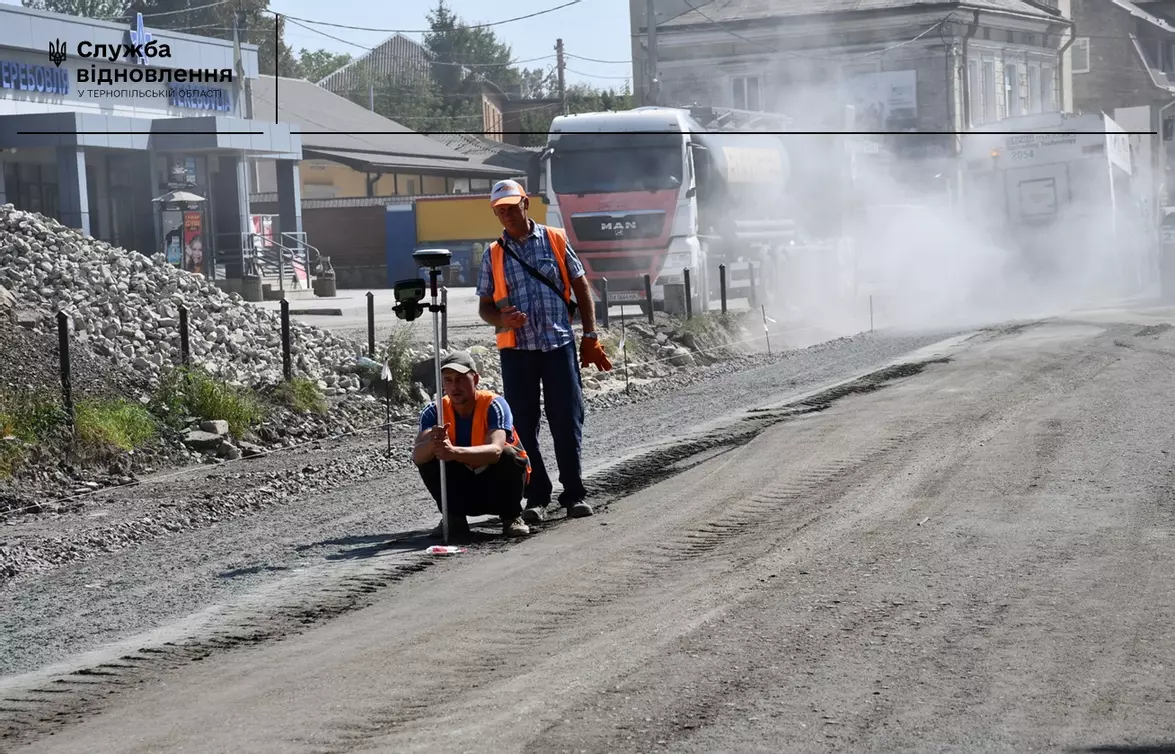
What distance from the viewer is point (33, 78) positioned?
35531mm

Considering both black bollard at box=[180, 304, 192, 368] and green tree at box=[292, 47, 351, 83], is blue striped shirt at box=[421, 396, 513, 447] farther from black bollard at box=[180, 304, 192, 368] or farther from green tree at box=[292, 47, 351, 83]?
green tree at box=[292, 47, 351, 83]

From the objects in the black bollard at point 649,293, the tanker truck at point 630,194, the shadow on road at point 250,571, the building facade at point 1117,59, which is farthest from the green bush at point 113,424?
the building facade at point 1117,59

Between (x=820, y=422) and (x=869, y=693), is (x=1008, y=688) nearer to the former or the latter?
(x=869, y=693)

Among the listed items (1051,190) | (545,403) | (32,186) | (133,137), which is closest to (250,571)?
(545,403)

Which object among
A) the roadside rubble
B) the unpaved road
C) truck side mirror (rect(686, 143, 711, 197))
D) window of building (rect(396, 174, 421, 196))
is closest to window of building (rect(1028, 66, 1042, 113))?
window of building (rect(396, 174, 421, 196))

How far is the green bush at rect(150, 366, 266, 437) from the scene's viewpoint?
14695 mm

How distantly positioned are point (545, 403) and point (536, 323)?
479 mm

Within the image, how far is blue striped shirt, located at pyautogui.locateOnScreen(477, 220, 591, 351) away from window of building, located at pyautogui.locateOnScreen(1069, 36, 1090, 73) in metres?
75.7

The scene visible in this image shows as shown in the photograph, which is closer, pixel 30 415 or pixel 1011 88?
pixel 30 415

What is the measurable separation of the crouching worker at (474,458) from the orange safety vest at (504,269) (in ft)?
1.33

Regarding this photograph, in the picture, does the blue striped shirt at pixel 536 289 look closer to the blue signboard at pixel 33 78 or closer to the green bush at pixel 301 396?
the green bush at pixel 301 396

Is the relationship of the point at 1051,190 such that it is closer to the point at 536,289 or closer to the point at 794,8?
the point at 794,8

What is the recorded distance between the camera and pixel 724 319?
87.0 ft

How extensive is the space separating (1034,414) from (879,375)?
14.3ft
